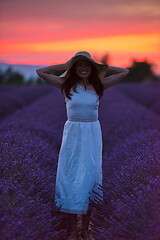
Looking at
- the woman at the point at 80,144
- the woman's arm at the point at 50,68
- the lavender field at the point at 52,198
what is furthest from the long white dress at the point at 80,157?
the woman's arm at the point at 50,68

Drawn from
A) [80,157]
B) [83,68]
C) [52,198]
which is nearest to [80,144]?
[80,157]

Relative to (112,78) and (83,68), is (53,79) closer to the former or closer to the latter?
(83,68)

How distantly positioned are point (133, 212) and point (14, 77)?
5330 centimetres

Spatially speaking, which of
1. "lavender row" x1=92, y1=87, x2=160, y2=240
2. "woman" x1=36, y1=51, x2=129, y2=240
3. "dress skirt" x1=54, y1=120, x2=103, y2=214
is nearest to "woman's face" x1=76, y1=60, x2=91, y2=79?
"woman" x1=36, y1=51, x2=129, y2=240

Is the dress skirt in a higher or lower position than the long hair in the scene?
lower

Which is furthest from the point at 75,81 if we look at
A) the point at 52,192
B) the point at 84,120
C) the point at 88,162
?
the point at 52,192

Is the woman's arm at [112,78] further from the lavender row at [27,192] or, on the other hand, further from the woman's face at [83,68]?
the lavender row at [27,192]

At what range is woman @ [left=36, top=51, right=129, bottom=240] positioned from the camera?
2867 mm

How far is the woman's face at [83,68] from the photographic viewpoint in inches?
116

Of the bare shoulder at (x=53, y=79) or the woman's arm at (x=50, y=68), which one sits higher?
the woman's arm at (x=50, y=68)

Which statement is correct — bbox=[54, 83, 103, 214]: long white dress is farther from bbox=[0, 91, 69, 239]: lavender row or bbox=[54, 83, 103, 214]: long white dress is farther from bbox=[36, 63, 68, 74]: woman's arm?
bbox=[36, 63, 68, 74]: woman's arm

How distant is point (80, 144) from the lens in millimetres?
2906

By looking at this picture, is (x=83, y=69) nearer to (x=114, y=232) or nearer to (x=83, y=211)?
(x=83, y=211)

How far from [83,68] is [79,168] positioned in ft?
2.66
